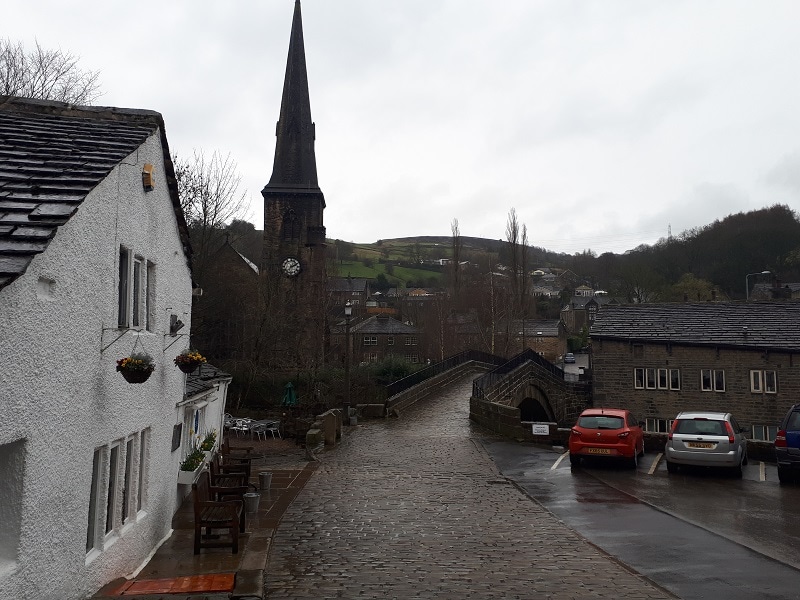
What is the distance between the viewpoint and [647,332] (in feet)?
118

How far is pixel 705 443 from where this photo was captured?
49.4 feet

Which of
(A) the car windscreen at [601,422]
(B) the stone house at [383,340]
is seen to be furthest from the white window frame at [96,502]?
(B) the stone house at [383,340]

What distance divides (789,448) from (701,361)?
70.0 feet

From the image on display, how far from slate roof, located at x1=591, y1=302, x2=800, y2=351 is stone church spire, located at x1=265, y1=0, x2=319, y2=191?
2520 cm

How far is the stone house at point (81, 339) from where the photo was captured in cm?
475

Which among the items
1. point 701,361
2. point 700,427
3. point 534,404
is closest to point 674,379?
point 701,361

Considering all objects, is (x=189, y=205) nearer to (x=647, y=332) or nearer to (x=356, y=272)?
(x=647, y=332)

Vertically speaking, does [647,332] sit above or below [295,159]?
below

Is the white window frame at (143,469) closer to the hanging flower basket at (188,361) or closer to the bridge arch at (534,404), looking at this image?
the hanging flower basket at (188,361)

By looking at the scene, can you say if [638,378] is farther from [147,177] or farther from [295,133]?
[147,177]

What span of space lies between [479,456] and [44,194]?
579 inches

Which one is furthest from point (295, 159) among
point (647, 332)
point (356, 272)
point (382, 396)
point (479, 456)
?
point (356, 272)

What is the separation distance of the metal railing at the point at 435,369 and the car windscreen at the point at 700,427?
16.4 m

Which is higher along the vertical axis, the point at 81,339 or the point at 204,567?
the point at 81,339
